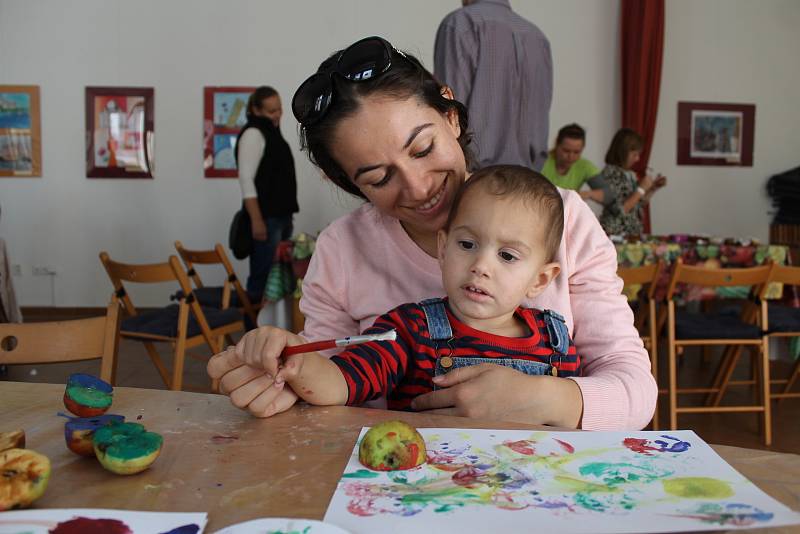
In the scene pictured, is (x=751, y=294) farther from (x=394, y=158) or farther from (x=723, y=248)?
(x=394, y=158)

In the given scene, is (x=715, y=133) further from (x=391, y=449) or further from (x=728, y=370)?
(x=391, y=449)

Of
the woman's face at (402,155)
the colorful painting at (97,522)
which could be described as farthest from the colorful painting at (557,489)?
the woman's face at (402,155)

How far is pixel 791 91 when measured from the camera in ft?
19.7

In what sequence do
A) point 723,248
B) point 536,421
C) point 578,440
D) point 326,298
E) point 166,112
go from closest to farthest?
point 578,440, point 536,421, point 326,298, point 723,248, point 166,112

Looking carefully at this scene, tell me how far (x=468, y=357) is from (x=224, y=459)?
0.48 m

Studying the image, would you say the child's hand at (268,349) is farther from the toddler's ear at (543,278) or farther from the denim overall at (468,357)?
the toddler's ear at (543,278)

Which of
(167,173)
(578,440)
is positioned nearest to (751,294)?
(578,440)

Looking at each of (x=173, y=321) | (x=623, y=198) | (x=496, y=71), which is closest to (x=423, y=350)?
(x=496, y=71)

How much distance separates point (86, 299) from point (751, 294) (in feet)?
17.0

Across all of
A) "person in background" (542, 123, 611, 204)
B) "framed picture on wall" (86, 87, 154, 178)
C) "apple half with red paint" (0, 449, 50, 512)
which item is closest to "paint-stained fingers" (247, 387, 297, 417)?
"apple half with red paint" (0, 449, 50, 512)

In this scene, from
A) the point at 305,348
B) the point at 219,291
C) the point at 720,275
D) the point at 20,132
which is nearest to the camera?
the point at 305,348

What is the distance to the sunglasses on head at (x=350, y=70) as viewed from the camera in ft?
3.49

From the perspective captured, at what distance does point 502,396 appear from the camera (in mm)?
876

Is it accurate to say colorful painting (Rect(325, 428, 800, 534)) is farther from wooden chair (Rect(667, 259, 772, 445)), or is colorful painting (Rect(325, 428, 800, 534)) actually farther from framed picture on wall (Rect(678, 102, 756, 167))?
framed picture on wall (Rect(678, 102, 756, 167))
